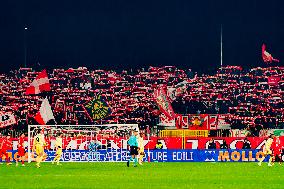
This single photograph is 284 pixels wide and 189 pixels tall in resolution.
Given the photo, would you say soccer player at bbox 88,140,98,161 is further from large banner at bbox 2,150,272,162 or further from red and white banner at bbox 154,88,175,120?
red and white banner at bbox 154,88,175,120

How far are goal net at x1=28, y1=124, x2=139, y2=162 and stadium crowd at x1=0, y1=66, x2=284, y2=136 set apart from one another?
49.3 feet

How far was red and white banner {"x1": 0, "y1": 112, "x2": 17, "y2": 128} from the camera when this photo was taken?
242 feet

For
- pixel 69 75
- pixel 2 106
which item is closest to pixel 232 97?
pixel 69 75

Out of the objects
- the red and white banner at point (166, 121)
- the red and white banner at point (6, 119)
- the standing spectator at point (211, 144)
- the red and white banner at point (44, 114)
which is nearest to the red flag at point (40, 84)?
the red and white banner at point (44, 114)

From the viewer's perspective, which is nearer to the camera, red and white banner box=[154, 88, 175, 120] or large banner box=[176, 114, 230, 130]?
large banner box=[176, 114, 230, 130]

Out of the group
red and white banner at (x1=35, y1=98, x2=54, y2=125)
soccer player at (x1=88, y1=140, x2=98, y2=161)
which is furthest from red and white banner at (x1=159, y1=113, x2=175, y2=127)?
soccer player at (x1=88, y1=140, x2=98, y2=161)

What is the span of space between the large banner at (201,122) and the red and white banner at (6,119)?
50.2ft

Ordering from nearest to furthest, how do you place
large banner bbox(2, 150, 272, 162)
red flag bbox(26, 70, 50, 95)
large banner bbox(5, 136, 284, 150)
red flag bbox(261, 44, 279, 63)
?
large banner bbox(2, 150, 272, 162), large banner bbox(5, 136, 284, 150), red flag bbox(261, 44, 279, 63), red flag bbox(26, 70, 50, 95)

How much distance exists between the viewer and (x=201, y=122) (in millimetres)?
70000

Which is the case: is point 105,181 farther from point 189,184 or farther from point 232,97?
point 232,97

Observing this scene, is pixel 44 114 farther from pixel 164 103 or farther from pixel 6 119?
pixel 164 103

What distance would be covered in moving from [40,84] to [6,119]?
19.2ft

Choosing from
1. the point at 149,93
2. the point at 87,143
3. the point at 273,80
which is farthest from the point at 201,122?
the point at 87,143

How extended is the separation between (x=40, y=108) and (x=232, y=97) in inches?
712
